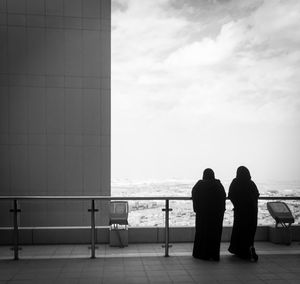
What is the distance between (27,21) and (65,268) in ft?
19.3

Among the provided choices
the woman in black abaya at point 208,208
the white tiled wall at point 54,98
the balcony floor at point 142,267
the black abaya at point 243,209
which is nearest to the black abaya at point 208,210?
the woman in black abaya at point 208,208

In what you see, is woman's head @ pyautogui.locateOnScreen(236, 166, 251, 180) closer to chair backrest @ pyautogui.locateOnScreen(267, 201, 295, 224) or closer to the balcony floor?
the balcony floor

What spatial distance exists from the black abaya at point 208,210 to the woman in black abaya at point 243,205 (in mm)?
246

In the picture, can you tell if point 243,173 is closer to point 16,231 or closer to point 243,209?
point 243,209

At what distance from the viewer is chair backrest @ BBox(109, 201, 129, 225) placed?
6.59 meters

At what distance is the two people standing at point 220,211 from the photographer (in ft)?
18.2

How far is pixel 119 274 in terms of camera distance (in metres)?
4.79

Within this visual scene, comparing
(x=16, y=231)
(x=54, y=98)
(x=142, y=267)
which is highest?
(x=54, y=98)

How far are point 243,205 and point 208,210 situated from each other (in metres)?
0.61

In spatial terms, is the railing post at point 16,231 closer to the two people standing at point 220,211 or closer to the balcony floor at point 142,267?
the balcony floor at point 142,267

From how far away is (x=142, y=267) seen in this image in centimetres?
514

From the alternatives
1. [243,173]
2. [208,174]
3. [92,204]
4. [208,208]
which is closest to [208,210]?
[208,208]

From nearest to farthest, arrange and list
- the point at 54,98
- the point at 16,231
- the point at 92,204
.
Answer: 1. the point at 16,231
2. the point at 92,204
3. the point at 54,98

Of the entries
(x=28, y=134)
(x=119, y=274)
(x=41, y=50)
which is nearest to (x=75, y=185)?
(x=28, y=134)
